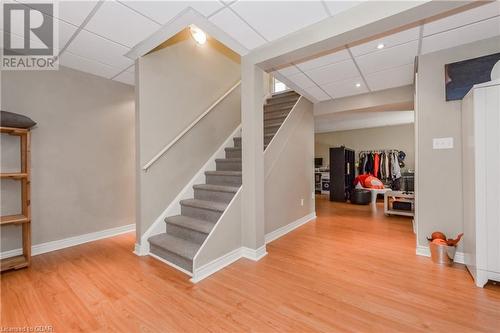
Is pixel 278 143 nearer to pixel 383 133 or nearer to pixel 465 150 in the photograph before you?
pixel 465 150

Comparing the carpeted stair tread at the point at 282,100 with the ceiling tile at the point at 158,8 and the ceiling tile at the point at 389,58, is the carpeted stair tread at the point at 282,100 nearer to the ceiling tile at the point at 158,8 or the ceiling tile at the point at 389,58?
the ceiling tile at the point at 389,58

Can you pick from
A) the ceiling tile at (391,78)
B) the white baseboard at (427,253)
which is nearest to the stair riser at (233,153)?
the ceiling tile at (391,78)

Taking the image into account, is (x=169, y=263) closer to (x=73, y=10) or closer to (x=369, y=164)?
(x=73, y=10)

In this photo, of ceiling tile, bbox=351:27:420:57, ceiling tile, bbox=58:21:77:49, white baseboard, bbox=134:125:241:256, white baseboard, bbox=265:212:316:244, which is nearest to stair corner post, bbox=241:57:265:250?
white baseboard, bbox=265:212:316:244

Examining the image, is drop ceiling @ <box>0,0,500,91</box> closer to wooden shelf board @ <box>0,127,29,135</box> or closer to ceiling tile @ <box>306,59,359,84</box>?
ceiling tile @ <box>306,59,359,84</box>

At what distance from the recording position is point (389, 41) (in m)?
2.33

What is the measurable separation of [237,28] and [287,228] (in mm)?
2919

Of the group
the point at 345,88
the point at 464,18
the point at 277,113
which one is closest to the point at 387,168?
the point at 345,88

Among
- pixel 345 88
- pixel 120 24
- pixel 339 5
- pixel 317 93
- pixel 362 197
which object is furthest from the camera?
pixel 362 197

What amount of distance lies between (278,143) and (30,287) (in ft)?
10.5

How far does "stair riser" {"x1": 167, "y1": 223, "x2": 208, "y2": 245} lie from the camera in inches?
98.5

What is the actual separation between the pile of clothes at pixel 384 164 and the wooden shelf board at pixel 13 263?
335 inches

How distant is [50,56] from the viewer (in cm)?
268

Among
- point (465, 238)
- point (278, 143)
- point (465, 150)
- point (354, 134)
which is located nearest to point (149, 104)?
point (278, 143)
